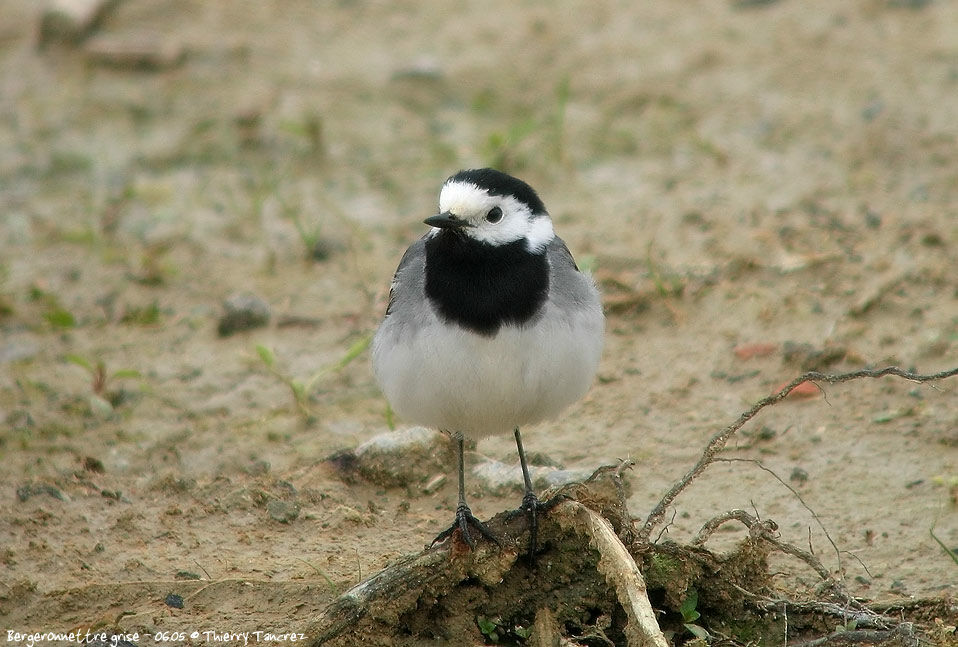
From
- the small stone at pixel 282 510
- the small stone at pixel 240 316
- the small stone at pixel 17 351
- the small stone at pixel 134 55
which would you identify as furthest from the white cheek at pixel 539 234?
the small stone at pixel 134 55

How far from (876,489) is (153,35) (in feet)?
23.4

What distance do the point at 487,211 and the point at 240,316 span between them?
2.80 metres

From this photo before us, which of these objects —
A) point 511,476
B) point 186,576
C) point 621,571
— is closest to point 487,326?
point 621,571

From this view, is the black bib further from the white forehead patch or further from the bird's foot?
the bird's foot

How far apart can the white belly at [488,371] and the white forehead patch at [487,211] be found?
365 mm

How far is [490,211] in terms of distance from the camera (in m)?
4.59

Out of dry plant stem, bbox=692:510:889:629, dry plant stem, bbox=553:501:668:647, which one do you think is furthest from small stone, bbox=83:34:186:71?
dry plant stem, bbox=692:510:889:629

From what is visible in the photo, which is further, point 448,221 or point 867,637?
point 448,221

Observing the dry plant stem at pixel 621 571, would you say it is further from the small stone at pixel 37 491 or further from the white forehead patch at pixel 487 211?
the small stone at pixel 37 491

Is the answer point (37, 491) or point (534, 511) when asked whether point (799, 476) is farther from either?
point (37, 491)

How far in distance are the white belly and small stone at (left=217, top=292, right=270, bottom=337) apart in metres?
2.56

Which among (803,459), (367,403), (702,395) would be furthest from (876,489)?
(367,403)

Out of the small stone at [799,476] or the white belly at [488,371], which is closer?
the white belly at [488,371]

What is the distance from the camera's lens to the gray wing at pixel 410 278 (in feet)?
15.3
